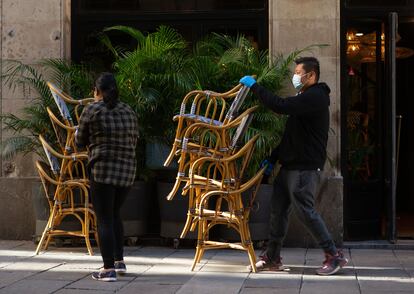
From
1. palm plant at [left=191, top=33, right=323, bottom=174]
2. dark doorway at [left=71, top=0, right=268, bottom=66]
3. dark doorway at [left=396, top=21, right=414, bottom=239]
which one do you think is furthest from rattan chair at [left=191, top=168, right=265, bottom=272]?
dark doorway at [left=396, top=21, right=414, bottom=239]

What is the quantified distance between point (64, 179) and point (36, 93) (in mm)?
1639

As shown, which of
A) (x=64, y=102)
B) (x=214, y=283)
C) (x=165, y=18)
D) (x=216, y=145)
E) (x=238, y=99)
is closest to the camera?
(x=214, y=283)

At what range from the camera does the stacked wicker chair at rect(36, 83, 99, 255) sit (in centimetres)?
815

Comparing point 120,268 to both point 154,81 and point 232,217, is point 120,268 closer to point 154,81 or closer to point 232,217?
point 232,217

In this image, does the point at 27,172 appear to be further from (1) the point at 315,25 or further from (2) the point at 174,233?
(1) the point at 315,25

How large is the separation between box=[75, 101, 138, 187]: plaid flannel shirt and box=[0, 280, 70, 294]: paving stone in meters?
0.90

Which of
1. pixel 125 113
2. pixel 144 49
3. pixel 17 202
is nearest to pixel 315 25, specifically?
pixel 144 49

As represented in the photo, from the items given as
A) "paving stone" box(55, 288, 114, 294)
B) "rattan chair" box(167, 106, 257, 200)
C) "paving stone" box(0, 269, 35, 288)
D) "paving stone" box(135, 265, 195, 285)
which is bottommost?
"paving stone" box(135, 265, 195, 285)

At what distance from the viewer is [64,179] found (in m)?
8.28

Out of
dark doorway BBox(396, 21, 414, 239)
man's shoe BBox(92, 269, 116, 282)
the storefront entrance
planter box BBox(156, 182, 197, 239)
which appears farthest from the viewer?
dark doorway BBox(396, 21, 414, 239)

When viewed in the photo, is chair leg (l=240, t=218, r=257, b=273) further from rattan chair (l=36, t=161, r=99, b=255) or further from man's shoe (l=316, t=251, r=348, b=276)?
rattan chair (l=36, t=161, r=99, b=255)

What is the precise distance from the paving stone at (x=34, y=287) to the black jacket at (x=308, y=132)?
7.21ft

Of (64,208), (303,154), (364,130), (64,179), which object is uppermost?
(364,130)

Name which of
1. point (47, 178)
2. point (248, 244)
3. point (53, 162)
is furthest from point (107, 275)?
point (53, 162)
